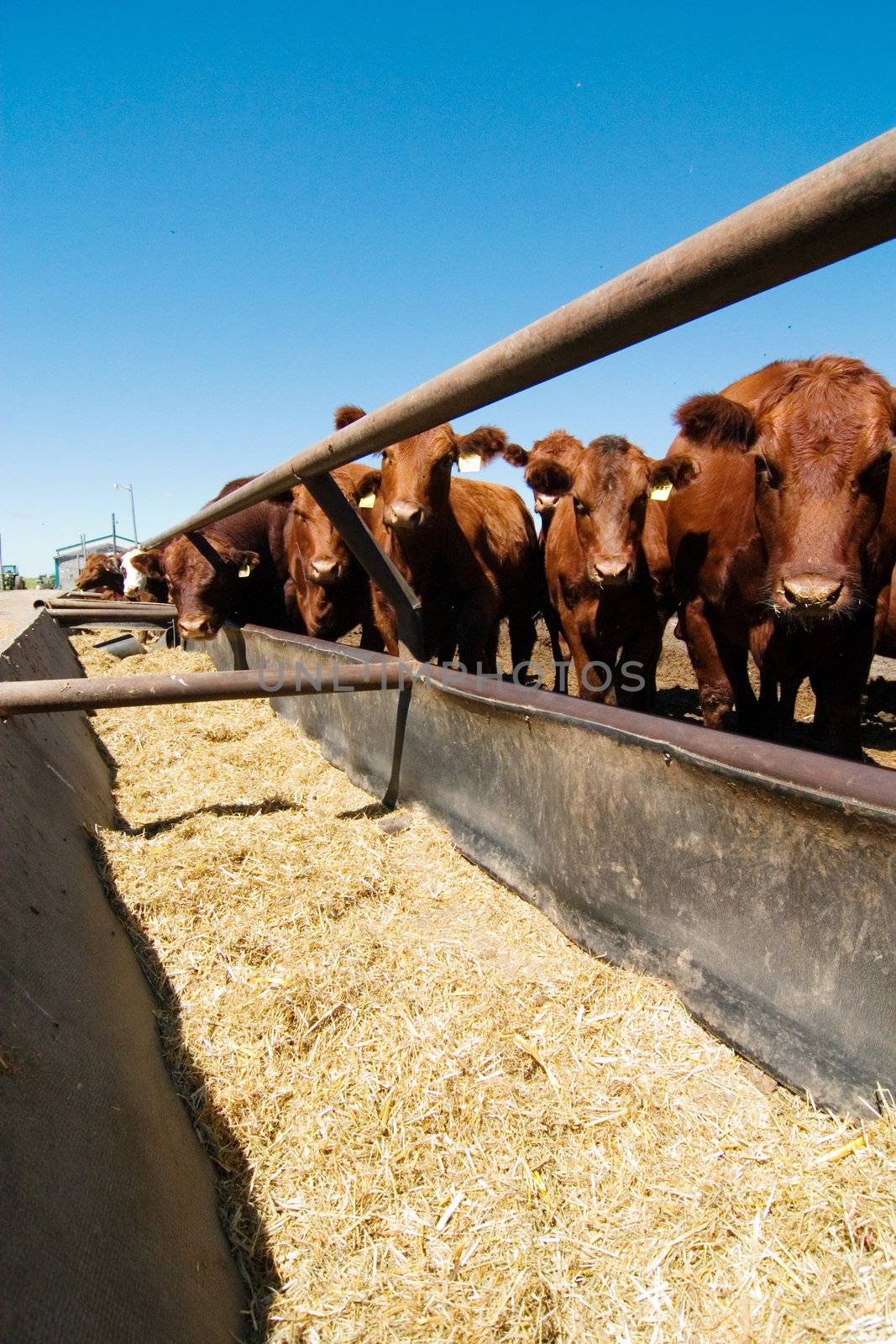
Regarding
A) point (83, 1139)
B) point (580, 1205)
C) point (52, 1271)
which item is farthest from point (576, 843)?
point (52, 1271)

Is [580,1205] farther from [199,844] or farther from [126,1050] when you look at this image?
[199,844]

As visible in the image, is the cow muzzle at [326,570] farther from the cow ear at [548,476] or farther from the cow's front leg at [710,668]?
the cow's front leg at [710,668]

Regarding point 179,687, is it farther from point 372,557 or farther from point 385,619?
point 385,619

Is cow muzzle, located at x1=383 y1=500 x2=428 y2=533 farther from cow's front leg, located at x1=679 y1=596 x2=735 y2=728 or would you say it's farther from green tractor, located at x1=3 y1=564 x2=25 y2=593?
green tractor, located at x1=3 y1=564 x2=25 y2=593

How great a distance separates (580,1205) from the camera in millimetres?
1309

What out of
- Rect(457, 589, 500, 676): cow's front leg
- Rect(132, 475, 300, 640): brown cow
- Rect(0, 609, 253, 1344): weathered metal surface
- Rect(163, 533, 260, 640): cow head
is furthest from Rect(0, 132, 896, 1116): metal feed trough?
Rect(132, 475, 300, 640): brown cow

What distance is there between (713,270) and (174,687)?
211cm

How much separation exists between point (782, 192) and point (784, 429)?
7.51 ft

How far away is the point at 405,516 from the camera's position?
4.20 m

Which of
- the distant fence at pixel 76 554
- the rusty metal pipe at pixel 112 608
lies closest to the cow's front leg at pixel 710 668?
the rusty metal pipe at pixel 112 608

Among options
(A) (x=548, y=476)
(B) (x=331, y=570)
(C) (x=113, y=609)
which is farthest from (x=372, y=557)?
(C) (x=113, y=609)

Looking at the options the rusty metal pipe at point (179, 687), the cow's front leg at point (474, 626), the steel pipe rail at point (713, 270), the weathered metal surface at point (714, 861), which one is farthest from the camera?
the cow's front leg at point (474, 626)

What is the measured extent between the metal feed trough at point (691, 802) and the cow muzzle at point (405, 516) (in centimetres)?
137

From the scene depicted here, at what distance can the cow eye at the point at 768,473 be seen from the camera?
10.0ft
